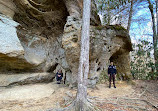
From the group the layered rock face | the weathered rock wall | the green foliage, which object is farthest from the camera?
the green foliage

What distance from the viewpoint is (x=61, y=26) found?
8.07 meters

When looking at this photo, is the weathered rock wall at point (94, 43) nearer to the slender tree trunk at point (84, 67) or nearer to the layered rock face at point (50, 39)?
the layered rock face at point (50, 39)

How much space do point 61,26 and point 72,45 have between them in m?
3.15

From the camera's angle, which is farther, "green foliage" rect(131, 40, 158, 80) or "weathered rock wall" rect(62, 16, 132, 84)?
"green foliage" rect(131, 40, 158, 80)

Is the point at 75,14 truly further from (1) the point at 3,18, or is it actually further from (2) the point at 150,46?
(2) the point at 150,46

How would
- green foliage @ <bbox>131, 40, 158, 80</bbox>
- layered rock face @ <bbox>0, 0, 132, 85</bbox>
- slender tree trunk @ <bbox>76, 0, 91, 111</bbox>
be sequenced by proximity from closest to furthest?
1. slender tree trunk @ <bbox>76, 0, 91, 111</bbox>
2. layered rock face @ <bbox>0, 0, 132, 85</bbox>
3. green foliage @ <bbox>131, 40, 158, 80</bbox>

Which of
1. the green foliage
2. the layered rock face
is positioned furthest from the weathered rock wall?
the green foliage

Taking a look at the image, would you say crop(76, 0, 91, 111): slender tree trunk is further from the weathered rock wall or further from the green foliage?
the green foliage

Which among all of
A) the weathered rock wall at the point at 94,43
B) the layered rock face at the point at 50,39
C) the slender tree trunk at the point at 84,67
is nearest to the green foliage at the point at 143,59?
the layered rock face at the point at 50,39

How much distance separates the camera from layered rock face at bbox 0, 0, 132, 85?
5.66 metres

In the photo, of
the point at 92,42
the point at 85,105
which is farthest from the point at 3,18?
the point at 85,105

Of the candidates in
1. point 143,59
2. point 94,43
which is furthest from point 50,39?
point 143,59

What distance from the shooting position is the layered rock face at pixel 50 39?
18.6 ft

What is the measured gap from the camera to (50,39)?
8.33 meters
